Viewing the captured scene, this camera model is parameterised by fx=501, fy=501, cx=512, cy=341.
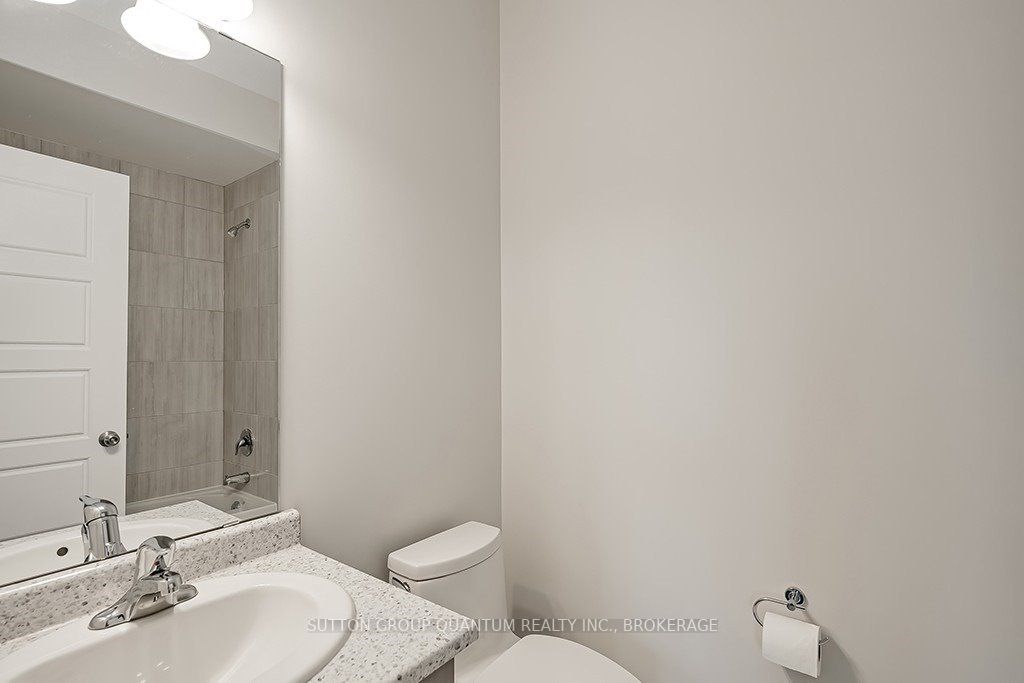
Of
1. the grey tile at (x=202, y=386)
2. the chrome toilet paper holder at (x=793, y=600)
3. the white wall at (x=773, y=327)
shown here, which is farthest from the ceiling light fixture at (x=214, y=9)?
the chrome toilet paper holder at (x=793, y=600)

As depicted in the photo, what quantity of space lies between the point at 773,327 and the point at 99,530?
148 centimetres

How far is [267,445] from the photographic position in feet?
3.70

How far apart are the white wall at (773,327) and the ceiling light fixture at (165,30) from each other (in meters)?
1.00

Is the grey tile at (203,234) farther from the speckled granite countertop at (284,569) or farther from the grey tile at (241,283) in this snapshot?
the speckled granite countertop at (284,569)

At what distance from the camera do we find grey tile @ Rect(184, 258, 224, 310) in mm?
1031

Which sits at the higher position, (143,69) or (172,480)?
(143,69)

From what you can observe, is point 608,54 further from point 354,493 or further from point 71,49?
point 354,493

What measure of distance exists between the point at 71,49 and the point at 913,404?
181 centimetres

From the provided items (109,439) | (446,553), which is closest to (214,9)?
(109,439)

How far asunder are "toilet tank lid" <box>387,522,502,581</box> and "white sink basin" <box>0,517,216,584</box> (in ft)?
1.80

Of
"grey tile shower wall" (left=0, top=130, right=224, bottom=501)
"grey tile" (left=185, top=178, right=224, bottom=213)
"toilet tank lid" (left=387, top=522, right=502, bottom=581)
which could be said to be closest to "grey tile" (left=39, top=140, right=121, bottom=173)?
"grey tile shower wall" (left=0, top=130, right=224, bottom=501)

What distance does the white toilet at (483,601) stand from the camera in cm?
126

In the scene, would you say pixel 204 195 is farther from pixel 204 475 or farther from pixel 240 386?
pixel 204 475

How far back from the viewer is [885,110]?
112 cm
